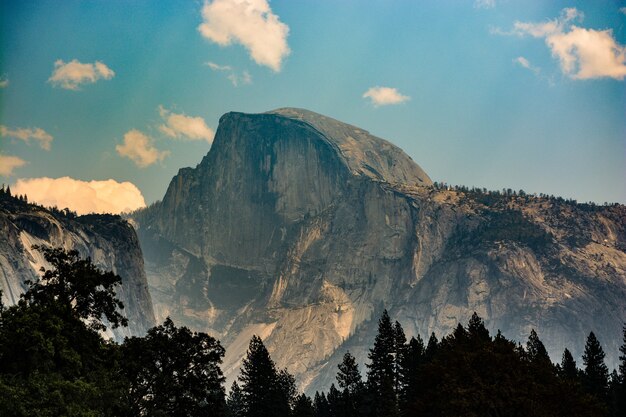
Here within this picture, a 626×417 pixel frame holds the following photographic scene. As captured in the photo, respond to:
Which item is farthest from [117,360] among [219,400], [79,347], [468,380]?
[468,380]

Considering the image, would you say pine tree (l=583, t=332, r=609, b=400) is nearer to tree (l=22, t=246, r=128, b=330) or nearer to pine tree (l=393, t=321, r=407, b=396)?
pine tree (l=393, t=321, r=407, b=396)

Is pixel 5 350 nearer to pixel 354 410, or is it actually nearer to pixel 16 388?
pixel 16 388

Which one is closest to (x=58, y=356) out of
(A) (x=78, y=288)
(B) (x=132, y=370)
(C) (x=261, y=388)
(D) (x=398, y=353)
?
(B) (x=132, y=370)

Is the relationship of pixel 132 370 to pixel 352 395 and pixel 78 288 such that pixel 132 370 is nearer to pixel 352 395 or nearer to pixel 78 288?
pixel 78 288

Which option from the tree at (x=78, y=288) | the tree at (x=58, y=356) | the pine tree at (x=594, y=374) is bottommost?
the tree at (x=58, y=356)

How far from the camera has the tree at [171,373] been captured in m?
50.0

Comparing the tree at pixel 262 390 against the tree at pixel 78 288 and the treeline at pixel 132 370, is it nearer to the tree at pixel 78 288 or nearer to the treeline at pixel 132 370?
the treeline at pixel 132 370

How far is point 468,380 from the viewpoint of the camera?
61719 mm

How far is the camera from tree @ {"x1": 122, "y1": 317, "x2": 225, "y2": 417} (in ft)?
164

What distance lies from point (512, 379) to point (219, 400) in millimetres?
22962

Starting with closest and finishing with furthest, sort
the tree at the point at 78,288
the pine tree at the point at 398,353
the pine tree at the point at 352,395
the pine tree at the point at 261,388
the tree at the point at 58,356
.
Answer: the tree at the point at 58,356 < the tree at the point at 78,288 < the pine tree at the point at 261,388 < the pine tree at the point at 352,395 < the pine tree at the point at 398,353

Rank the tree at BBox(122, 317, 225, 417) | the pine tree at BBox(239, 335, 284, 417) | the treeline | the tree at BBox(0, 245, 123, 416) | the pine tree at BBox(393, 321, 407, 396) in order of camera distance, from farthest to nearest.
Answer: the pine tree at BBox(393, 321, 407, 396)
the pine tree at BBox(239, 335, 284, 417)
the tree at BBox(122, 317, 225, 417)
the treeline
the tree at BBox(0, 245, 123, 416)

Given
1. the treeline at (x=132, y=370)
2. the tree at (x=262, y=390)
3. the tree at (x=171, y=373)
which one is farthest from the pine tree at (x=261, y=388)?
the tree at (x=171, y=373)

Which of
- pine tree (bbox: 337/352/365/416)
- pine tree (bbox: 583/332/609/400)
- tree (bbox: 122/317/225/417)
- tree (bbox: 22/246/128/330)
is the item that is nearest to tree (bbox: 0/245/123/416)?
tree (bbox: 22/246/128/330)
